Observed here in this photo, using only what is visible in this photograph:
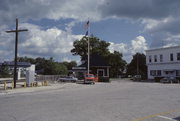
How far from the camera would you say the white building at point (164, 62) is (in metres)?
46.0

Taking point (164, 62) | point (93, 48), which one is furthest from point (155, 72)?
point (93, 48)

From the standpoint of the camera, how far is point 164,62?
48531 mm

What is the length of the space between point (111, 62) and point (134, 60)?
13.1 m

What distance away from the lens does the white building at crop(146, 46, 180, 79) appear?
46.0 m

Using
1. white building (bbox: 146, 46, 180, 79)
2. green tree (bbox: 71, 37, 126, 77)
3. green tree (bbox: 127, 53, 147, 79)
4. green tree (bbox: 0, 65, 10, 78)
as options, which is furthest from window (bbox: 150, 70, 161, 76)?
green tree (bbox: 0, 65, 10, 78)

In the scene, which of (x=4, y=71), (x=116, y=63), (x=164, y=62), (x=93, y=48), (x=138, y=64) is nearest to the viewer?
(x=164, y=62)

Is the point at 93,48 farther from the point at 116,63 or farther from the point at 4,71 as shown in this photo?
Answer: the point at 4,71

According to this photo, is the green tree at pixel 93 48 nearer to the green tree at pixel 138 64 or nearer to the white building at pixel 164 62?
the green tree at pixel 138 64

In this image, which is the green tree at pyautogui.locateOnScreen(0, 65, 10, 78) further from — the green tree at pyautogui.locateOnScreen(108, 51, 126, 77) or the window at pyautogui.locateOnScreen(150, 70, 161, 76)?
the green tree at pyautogui.locateOnScreen(108, 51, 126, 77)

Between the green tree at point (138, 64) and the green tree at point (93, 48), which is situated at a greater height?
the green tree at point (93, 48)

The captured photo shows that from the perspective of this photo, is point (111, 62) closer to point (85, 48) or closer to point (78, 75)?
point (85, 48)

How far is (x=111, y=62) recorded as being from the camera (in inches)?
3059

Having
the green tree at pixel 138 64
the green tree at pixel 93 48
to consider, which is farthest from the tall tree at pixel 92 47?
the green tree at pixel 138 64

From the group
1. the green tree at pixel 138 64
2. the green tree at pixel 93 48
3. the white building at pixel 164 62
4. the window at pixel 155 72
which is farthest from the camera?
the green tree at pixel 138 64
